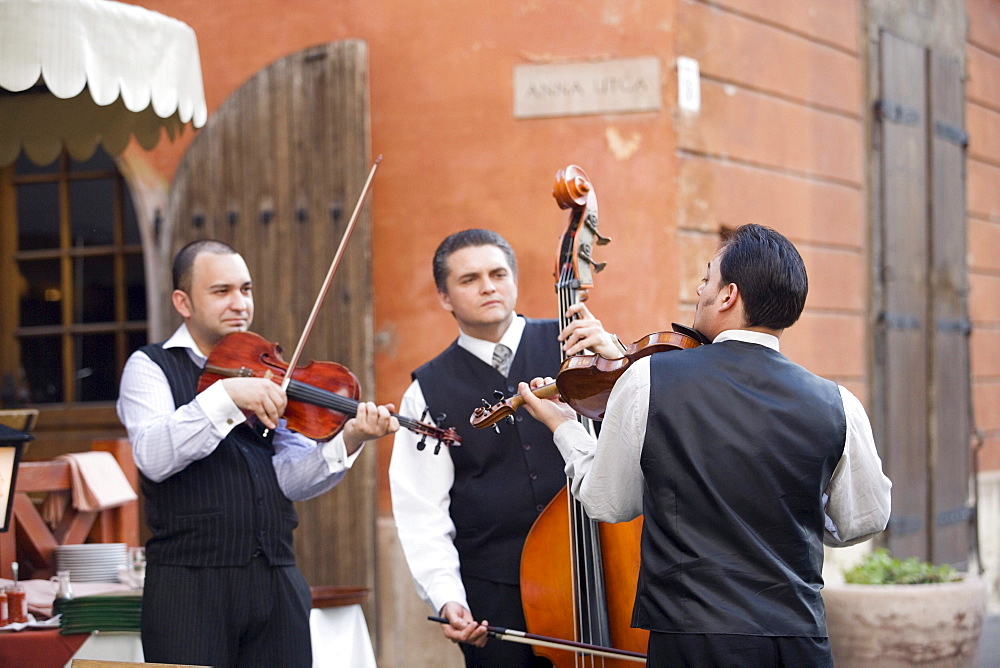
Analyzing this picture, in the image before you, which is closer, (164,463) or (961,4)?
(164,463)

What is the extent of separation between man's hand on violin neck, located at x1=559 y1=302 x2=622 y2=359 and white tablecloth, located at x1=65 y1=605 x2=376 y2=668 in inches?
44.9

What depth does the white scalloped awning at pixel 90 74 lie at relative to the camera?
302 cm

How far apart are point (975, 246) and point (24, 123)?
17.3 ft

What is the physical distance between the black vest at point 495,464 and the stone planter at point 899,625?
2.16m

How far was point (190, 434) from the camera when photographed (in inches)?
102

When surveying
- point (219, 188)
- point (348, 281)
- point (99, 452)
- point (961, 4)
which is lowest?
point (99, 452)

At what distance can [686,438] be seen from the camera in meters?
1.97

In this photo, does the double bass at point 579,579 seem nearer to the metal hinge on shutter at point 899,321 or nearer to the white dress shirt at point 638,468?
the white dress shirt at point 638,468

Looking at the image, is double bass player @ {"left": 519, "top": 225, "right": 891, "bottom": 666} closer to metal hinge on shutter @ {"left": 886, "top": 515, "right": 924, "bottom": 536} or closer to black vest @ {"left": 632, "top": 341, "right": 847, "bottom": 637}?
black vest @ {"left": 632, "top": 341, "right": 847, "bottom": 637}

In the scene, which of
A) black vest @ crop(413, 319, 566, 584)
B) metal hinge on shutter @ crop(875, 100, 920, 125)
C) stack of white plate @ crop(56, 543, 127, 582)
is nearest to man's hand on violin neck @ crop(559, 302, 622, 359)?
black vest @ crop(413, 319, 566, 584)

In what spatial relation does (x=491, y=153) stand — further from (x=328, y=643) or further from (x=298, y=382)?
(x=328, y=643)

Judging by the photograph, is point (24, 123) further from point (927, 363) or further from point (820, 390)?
point (927, 363)

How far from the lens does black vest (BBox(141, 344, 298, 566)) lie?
105 inches

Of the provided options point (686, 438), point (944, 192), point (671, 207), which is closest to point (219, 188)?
point (671, 207)
